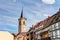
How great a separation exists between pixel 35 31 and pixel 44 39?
6.12m

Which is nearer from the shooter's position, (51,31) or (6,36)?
(51,31)

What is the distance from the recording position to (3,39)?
54.9m

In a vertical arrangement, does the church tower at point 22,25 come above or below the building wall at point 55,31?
above

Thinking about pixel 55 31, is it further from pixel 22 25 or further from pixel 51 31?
pixel 22 25

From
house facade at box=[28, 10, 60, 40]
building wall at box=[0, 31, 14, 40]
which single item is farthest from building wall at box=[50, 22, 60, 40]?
building wall at box=[0, 31, 14, 40]

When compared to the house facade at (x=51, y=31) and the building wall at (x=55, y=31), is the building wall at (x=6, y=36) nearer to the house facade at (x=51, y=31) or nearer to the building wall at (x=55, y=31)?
the house facade at (x=51, y=31)

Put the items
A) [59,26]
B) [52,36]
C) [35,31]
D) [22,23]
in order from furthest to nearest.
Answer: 1. [22,23]
2. [35,31]
3. [52,36]
4. [59,26]

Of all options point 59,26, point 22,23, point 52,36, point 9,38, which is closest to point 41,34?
point 52,36

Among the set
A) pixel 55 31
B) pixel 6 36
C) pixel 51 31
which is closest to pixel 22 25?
pixel 6 36

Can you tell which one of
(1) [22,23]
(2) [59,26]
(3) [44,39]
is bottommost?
(3) [44,39]

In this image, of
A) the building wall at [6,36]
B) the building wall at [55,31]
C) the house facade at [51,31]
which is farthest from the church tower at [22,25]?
the building wall at [55,31]

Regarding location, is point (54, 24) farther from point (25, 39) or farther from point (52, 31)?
point (25, 39)

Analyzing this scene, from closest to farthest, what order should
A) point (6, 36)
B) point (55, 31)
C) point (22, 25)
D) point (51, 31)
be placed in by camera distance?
point (55, 31), point (51, 31), point (6, 36), point (22, 25)

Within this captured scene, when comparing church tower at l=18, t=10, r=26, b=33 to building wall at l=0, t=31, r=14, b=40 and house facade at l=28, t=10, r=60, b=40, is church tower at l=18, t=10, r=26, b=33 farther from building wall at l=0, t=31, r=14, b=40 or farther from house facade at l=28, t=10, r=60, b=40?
house facade at l=28, t=10, r=60, b=40
